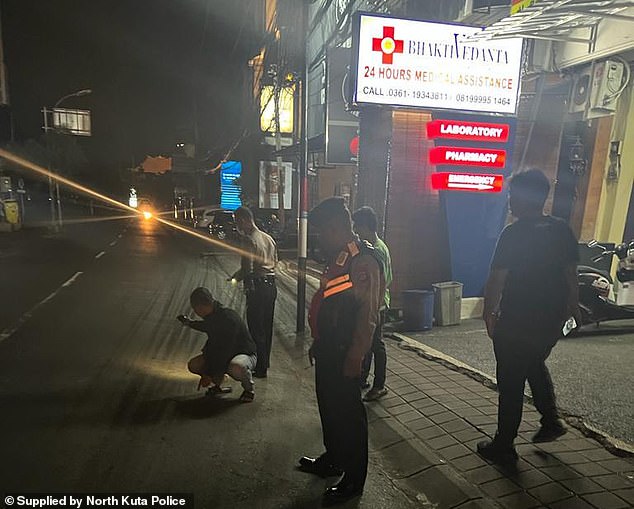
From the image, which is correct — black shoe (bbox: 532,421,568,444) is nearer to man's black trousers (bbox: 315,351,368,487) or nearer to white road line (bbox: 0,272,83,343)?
man's black trousers (bbox: 315,351,368,487)

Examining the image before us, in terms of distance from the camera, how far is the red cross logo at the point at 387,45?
6.83 meters

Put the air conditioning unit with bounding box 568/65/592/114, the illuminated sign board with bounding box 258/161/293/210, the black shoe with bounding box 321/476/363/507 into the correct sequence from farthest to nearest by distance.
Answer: the illuminated sign board with bounding box 258/161/293/210 → the air conditioning unit with bounding box 568/65/592/114 → the black shoe with bounding box 321/476/363/507

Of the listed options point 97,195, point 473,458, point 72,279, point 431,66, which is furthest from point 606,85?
point 97,195

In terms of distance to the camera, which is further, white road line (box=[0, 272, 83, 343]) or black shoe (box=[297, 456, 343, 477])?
white road line (box=[0, 272, 83, 343])

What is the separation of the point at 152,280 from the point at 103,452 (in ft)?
27.0

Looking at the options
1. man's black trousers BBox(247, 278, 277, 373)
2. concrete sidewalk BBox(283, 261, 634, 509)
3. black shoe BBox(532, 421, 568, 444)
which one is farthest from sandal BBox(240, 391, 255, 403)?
black shoe BBox(532, 421, 568, 444)

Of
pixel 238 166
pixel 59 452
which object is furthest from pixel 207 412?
pixel 238 166

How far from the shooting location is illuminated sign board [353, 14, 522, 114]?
269 inches

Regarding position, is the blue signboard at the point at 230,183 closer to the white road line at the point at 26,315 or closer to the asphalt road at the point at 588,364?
the white road line at the point at 26,315

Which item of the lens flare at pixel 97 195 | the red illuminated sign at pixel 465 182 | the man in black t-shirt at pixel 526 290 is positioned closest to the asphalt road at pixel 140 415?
the man in black t-shirt at pixel 526 290

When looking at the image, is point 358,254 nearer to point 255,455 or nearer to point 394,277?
point 255,455

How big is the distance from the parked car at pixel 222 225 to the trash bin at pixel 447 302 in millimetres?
Result: 15181

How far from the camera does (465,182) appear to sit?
743 centimetres

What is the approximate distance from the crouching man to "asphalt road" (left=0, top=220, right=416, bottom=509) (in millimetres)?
209
